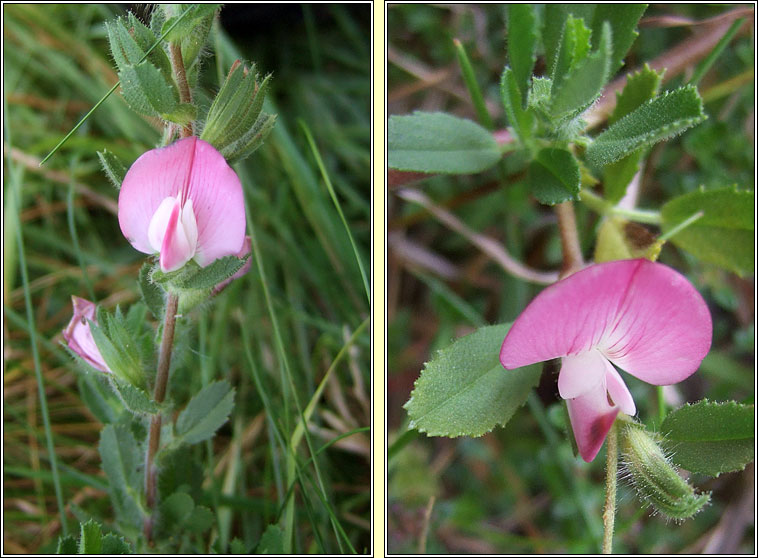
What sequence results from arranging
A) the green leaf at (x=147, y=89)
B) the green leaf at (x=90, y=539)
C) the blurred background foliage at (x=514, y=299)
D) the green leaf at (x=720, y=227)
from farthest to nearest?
the blurred background foliage at (x=514, y=299)
the green leaf at (x=720, y=227)
the green leaf at (x=90, y=539)
the green leaf at (x=147, y=89)

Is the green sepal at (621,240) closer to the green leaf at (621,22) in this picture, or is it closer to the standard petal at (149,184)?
the green leaf at (621,22)

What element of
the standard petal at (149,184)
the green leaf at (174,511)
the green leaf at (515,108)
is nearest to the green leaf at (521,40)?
the green leaf at (515,108)

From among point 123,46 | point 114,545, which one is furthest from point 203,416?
point 123,46

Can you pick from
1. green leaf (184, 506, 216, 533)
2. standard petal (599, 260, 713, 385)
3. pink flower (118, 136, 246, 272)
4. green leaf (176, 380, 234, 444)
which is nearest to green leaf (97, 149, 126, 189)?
pink flower (118, 136, 246, 272)

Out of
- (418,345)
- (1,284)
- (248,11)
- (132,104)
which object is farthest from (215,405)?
(248,11)

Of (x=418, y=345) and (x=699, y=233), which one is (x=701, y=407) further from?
(x=418, y=345)
